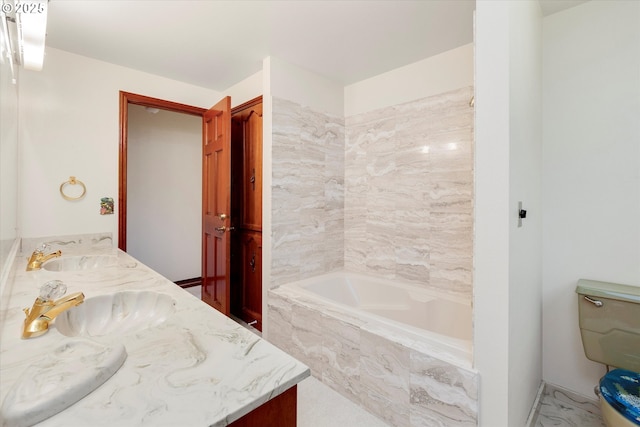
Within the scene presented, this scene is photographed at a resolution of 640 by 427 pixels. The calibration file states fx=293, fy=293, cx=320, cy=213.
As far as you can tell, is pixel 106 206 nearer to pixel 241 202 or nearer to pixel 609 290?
pixel 241 202

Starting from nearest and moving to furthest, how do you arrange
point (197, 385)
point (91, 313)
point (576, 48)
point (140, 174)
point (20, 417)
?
point (20, 417), point (197, 385), point (91, 313), point (576, 48), point (140, 174)

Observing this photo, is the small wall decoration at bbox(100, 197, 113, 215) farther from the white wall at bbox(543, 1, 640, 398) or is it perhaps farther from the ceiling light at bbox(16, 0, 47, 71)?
the white wall at bbox(543, 1, 640, 398)

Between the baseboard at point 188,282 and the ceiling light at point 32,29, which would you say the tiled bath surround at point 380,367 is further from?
the baseboard at point 188,282

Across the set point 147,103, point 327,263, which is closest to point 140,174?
point 147,103

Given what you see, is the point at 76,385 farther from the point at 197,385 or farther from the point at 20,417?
the point at 197,385

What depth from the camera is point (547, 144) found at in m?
1.88

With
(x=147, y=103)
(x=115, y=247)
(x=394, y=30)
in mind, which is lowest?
(x=115, y=247)

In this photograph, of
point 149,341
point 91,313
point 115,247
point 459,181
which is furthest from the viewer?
point 115,247

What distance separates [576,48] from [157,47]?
2828 millimetres

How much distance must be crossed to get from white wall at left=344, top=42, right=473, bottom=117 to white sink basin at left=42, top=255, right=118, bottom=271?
233cm

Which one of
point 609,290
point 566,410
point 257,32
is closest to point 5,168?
point 257,32

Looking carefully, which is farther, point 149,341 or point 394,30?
point 394,30

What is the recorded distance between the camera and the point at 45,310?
0.88 m

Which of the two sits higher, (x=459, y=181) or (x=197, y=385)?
(x=459, y=181)
